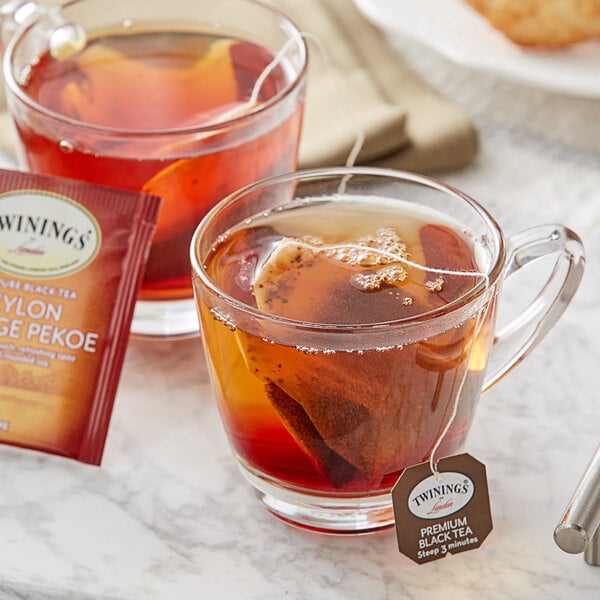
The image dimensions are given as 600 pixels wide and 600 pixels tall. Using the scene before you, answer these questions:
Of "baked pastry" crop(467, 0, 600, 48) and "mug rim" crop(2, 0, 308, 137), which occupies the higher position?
"mug rim" crop(2, 0, 308, 137)

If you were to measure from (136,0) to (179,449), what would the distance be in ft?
1.70

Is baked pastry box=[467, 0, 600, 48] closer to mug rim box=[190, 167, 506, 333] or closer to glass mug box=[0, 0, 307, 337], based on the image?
glass mug box=[0, 0, 307, 337]

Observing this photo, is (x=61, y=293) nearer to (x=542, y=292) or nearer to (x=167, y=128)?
(x=167, y=128)

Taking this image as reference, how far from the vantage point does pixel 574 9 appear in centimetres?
153

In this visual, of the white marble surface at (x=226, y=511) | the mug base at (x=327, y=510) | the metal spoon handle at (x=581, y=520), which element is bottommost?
the white marble surface at (x=226, y=511)

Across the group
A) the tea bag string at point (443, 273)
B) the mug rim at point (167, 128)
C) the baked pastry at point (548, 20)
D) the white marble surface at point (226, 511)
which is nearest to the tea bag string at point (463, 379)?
the tea bag string at point (443, 273)

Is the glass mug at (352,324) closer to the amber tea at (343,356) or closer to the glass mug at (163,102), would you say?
the amber tea at (343,356)

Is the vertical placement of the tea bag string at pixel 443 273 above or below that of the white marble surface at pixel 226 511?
above

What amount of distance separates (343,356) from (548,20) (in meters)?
0.82

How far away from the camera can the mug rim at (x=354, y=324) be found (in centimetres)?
87

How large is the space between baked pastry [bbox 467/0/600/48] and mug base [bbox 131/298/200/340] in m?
0.62

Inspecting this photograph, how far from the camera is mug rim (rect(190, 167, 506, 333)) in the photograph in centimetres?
87

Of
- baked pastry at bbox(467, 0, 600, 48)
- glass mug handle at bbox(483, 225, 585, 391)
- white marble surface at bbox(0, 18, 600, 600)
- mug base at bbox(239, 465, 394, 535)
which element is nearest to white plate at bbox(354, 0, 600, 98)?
baked pastry at bbox(467, 0, 600, 48)

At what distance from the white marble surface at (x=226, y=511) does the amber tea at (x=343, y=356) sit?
72 mm
